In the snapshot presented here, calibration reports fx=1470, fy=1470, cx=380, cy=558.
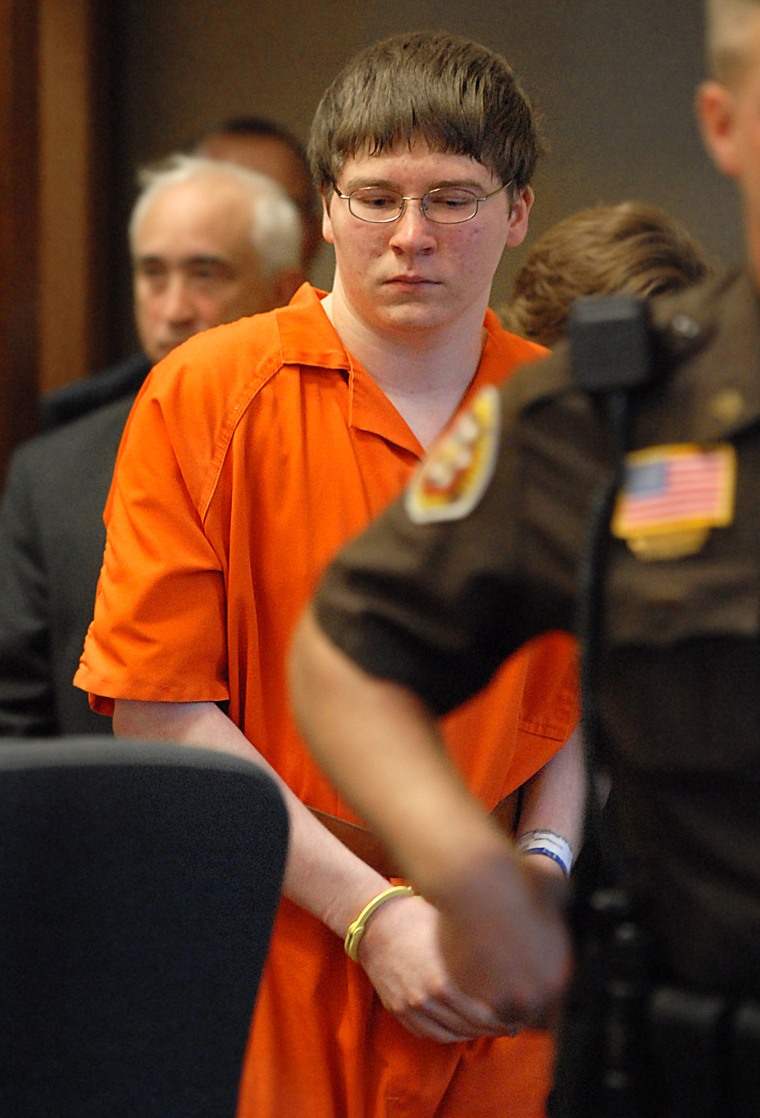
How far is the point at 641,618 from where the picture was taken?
751mm

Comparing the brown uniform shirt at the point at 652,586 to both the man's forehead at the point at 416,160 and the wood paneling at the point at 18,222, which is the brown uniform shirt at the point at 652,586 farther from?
A: the wood paneling at the point at 18,222

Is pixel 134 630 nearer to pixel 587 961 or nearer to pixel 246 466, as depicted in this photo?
pixel 246 466

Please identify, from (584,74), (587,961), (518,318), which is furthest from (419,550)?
(584,74)

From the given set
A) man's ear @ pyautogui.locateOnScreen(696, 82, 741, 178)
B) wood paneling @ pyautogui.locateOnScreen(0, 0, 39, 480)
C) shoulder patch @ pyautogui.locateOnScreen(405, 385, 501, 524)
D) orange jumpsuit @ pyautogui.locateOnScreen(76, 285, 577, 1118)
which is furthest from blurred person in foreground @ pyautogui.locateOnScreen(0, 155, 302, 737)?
man's ear @ pyautogui.locateOnScreen(696, 82, 741, 178)

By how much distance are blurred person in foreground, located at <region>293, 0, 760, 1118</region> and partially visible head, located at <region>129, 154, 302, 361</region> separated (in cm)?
144

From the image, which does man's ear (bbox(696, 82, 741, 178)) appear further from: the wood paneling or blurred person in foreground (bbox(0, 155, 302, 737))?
the wood paneling

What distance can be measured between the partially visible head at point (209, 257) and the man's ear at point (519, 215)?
81cm

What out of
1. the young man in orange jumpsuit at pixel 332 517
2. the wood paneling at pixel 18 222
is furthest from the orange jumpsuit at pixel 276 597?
the wood paneling at pixel 18 222

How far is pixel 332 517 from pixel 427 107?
0.37 metres

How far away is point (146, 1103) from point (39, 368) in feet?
6.64

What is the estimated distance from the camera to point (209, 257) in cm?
222

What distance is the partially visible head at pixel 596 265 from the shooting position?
163 centimetres

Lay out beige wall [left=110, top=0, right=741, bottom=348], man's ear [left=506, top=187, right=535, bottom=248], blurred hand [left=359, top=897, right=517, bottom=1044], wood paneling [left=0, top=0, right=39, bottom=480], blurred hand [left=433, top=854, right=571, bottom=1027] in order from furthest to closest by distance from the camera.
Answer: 1. wood paneling [left=0, top=0, right=39, bottom=480]
2. beige wall [left=110, top=0, right=741, bottom=348]
3. man's ear [left=506, top=187, right=535, bottom=248]
4. blurred hand [left=359, top=897, right=517, bottom=1044]
5. blurred hand [left=433, top=854, right=571, bottom=1027]

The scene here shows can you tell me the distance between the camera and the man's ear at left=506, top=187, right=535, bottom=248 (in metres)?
1.39
